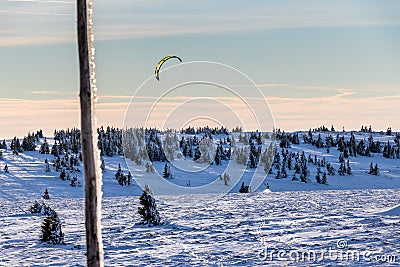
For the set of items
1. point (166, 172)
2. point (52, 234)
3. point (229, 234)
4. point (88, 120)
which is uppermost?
point (88, 120)

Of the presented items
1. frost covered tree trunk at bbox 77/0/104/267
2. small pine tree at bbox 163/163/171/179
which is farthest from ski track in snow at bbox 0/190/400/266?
small pine tree at bbox 163/163/171/179

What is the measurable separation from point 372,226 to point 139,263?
26.6ft

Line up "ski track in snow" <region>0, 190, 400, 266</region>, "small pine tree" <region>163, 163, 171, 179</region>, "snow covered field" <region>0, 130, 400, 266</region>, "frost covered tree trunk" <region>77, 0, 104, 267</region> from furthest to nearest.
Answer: "small pine tree" <region>163, 163, 171, 179</region> < "ski track in snow" <region>0, 190, 400, 266</region> < "snow covered field" <region>0, 130, 400, 266</region> < "frost covered tree trunk" <region>77, 0, 104, 267</region>

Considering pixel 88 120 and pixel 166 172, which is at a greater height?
pixel 88 120

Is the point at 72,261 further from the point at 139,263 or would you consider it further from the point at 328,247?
the point at 328,247

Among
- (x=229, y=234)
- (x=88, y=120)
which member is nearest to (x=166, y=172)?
(x=229, y=234)

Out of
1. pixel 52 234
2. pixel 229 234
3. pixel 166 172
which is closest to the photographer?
pixel 52 234

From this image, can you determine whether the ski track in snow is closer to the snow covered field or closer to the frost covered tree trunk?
the snow covered field

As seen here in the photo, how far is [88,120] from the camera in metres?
4.43

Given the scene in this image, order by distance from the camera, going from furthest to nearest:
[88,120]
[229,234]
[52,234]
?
[229,234], [52,234], [88,120]

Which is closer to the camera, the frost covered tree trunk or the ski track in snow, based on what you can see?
the frost covered tree trunk

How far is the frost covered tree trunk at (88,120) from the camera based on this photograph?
14.5ft

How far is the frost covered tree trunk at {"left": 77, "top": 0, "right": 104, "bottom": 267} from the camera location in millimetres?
4430

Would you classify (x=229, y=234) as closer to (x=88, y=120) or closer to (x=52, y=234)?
(x=52, y=234)
